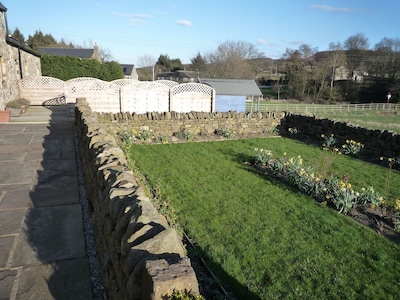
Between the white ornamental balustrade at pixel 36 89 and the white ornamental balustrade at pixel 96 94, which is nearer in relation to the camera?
the white ornamental balustrade at pixel 96 94

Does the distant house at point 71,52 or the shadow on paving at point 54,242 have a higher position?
the distant house at point 71,52

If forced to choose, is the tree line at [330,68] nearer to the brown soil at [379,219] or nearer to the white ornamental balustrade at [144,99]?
the white ornamental balustrade at [144,99]

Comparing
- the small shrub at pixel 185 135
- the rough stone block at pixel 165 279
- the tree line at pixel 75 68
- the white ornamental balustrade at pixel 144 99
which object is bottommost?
the small shrub at pixel 185 135

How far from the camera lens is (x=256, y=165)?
814 centimetres

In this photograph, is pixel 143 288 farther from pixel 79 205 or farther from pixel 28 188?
pixel 28 188

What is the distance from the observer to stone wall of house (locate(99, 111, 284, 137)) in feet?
35.9

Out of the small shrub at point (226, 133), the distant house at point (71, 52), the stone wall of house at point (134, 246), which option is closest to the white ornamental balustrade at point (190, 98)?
the small shrub at point (226, 133)

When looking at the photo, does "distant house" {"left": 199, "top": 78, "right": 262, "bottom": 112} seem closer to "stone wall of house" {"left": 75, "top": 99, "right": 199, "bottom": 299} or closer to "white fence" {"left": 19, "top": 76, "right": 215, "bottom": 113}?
"white fence" {"left": 19, "top": 76, "right": 215, "bottom": 113}

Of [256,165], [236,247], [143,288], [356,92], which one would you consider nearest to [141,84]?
[256,165]

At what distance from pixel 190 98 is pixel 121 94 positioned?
3.86m

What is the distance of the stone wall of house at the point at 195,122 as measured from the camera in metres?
Answer: 10.9

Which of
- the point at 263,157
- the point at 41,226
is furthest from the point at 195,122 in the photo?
the point at 41,226

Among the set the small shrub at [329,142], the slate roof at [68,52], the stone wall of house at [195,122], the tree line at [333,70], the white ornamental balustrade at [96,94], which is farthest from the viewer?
the tree line at [333,70]

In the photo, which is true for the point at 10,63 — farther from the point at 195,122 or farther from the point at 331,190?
the point at 331,190
